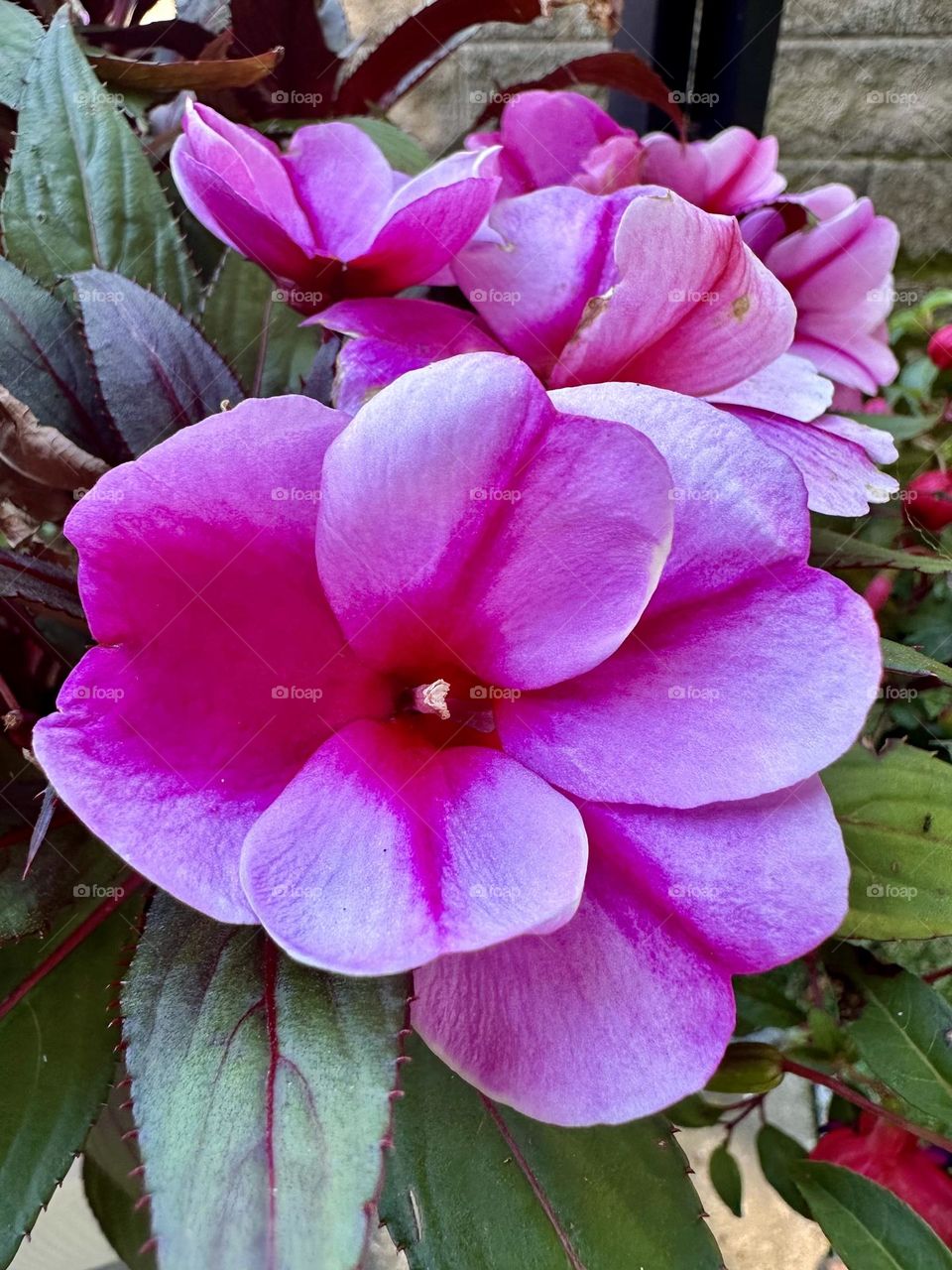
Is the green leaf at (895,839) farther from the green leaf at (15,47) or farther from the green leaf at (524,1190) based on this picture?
the green leaf at (15,47)

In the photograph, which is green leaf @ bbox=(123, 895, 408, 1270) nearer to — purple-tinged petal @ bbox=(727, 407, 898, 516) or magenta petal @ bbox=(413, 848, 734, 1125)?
magenta petal @ bbox=(413, 848, 734, 1125)

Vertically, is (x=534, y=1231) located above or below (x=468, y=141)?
below

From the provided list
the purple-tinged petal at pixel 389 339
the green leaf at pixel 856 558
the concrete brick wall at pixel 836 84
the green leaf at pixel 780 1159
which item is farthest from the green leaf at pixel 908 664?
the concrete brick wall at pixel 836 84

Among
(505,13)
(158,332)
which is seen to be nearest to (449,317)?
(158,332)

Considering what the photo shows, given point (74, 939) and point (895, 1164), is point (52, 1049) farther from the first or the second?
point (895, 1164)

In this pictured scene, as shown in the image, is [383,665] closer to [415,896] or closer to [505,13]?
[415,896]

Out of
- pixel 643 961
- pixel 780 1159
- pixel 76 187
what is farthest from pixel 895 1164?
pixel 76 187

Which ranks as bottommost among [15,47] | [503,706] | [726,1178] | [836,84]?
[726,1178]
